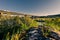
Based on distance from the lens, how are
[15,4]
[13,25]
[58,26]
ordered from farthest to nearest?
[15,4] → [58,26] → [13,25]

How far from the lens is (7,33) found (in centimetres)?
679

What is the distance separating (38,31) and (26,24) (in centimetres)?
92

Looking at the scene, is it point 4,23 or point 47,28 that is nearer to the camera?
point 47,28

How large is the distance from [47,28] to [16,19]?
→ 149 centimetres

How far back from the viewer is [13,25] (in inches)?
289

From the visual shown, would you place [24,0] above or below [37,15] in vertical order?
above

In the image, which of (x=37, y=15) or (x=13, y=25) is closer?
(x=13, y=25)

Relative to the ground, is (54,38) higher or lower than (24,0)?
lower

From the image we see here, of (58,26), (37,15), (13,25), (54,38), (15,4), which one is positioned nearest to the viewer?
(54,38)

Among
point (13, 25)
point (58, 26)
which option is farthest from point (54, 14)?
point (13, 25)

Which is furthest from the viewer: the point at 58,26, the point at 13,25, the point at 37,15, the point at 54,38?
the point at 37,15

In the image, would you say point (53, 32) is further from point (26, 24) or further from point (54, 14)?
point (54, 14)

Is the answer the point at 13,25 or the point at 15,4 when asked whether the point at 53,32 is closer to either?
the point at 13,25

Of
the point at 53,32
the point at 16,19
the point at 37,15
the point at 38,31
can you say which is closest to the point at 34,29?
the point at 38,31
